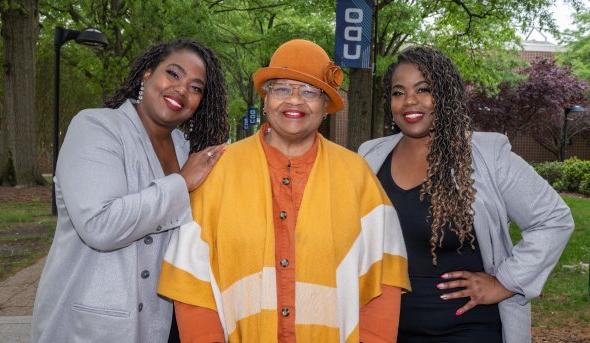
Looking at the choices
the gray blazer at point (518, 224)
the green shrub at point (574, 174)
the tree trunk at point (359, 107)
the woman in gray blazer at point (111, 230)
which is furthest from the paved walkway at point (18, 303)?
the green shrub at point (574, 174)

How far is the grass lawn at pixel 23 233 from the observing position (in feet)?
27.6

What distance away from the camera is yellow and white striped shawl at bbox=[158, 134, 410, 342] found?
2621 mm

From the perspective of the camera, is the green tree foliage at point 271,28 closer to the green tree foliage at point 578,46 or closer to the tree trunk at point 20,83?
the tree trunk at point 20,83

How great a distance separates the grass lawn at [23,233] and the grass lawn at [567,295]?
20.0ft

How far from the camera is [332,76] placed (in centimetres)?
284

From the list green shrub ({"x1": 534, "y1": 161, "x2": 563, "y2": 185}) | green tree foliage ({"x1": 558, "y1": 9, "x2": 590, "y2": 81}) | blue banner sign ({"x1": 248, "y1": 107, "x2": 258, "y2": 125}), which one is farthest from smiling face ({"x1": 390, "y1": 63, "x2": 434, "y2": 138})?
green tree foliage ({"x1": 558, "y1": 9, "x2": 590, "y2": 81})

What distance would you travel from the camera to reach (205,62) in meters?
3.20

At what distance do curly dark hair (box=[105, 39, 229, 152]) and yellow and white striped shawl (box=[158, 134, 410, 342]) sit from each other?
66 centimetres

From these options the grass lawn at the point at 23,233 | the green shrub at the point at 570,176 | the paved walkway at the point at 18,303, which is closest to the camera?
the paved walkway at the point at 18,303

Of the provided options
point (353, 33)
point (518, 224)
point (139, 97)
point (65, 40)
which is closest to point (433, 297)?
point (518, 224)

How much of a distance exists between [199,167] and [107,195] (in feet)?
1.46

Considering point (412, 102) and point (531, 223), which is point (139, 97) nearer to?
point (412, 102)

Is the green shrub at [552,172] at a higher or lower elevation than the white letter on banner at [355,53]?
lower

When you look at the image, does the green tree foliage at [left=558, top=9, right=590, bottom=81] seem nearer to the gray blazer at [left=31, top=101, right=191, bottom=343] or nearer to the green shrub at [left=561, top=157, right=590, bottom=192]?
the green shrub at [left=561, top=157, right=590, bottom=192]
